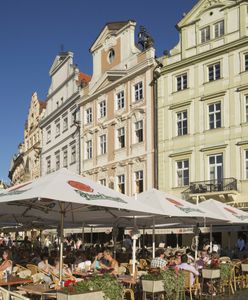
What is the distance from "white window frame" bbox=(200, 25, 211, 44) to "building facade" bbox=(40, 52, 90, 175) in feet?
44.4

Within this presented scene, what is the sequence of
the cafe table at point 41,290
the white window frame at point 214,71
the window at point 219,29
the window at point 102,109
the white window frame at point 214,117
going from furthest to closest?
1. the window at point 102,109
2. the window at point 219,29
3. the white window frame at point 214,71
4. the white window frame at point 214,117
5. the cafe table at point 41,290

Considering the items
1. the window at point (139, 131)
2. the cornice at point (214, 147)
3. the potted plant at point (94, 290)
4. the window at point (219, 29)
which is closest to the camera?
the potted plant at point (94, 290)

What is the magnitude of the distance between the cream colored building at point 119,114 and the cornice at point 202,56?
62.6 inches

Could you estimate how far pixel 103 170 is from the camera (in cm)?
3659

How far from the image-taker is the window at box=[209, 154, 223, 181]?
27.9 m

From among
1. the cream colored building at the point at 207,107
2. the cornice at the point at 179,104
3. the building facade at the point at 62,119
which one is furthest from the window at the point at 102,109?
the cornice at the point at 179,104

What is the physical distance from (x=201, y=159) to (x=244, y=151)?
2864 mm

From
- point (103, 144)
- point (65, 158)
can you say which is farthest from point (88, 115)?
point (65, 158)

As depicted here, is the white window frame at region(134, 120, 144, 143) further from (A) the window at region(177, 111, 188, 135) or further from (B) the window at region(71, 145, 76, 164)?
(B) the window at region(71, 145, 76, 164)

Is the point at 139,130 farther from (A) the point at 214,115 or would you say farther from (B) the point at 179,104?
(A) the point at 214,115

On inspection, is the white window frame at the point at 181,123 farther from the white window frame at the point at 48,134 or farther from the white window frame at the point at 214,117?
the white window frame at the point at 48,134

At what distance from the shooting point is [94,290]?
7.99m

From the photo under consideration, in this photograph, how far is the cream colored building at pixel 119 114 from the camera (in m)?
32.7

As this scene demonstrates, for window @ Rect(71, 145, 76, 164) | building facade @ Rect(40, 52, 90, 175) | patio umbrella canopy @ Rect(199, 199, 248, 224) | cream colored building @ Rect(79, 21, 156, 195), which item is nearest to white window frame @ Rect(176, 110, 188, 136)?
cream colored building @ Rect(79, 21, 156, 195)
